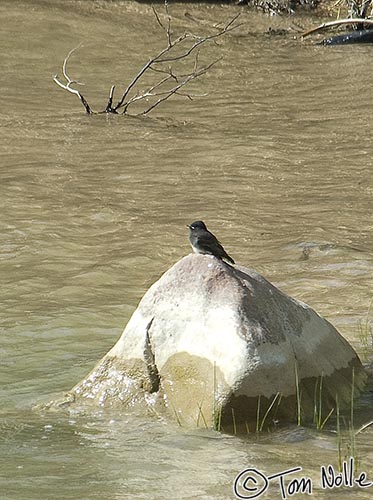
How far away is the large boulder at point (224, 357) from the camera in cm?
506

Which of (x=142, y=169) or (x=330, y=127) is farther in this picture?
(x=330, y=127)

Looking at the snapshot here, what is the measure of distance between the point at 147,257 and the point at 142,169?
2465mm

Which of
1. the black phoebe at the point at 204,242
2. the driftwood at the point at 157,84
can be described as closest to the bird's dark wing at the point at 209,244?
the black phoebe at the point at 204,242

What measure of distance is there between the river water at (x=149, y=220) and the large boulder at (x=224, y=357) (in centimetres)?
13

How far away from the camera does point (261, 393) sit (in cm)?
507

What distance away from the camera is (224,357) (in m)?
5.08

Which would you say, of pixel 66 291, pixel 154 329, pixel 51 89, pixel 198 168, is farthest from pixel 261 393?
pixel 51 89

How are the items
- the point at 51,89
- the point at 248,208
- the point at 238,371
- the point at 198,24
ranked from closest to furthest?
the point at 238,371, the point at 248,208, the point at 51,89, the point at 198,24

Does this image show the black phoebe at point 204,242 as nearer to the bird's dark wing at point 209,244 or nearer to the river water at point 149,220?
the bird's dark wing at point 209,244

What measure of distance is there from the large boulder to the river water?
0.43 ft

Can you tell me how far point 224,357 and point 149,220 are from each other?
417 cm

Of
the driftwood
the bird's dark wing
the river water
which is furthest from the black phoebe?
the driftwood

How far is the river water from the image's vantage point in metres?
4.67

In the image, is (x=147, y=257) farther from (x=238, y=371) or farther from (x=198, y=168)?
(x=238, y=371)
